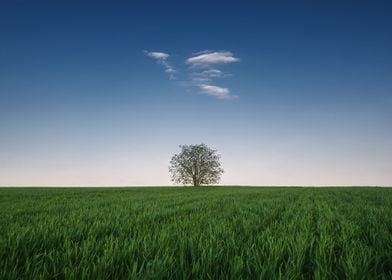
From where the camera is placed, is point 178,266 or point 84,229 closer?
point 178,266

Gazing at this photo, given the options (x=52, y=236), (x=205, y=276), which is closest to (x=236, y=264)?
(x=205, y=276)

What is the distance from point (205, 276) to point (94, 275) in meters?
0.98

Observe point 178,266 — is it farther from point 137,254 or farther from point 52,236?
point 52,236

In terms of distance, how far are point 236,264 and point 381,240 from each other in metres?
2.56

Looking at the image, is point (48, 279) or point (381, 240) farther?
point (381, 240)

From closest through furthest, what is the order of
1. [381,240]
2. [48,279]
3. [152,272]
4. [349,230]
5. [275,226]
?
[152,272] < [48,279] < [381,240] < [349,230] < [275,226]

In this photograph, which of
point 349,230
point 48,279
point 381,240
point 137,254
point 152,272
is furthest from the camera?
point 349,230

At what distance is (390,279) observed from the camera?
262 cm

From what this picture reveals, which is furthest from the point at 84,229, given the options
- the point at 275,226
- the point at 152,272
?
the point at 275,226

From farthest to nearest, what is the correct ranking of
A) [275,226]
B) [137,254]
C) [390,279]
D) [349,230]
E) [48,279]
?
1. [275,226]
2. [349,230]
3. [137,254]
4. [390,279]
5. [48,279]

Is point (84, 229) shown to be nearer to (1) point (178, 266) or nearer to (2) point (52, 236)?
(2) point (52, 236)

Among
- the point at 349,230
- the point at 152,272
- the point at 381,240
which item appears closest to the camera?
the point at 152,272

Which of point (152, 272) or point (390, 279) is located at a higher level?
point (152, 272)

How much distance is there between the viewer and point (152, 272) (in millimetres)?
2273
